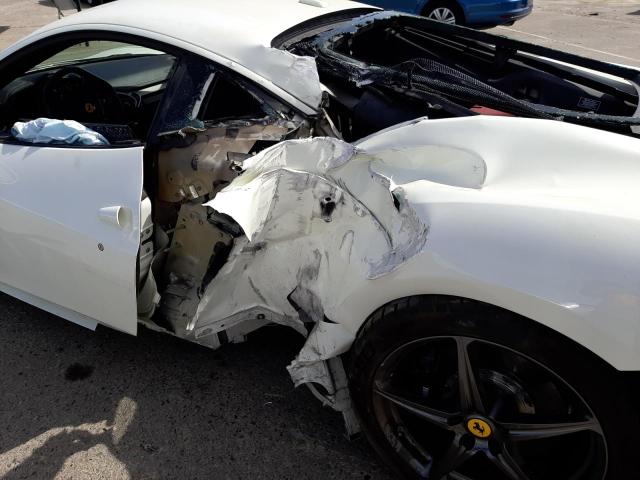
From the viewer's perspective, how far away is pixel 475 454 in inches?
70.7

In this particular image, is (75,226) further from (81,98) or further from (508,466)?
(508,466)

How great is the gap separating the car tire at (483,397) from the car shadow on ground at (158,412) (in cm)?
30

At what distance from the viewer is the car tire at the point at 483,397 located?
1458 millimetres

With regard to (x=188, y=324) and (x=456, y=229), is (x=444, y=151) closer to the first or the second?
(x=456, y=229)

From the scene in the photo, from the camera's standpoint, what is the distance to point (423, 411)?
1816 mm

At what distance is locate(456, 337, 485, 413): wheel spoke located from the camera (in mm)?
1673

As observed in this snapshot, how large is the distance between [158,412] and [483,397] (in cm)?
138

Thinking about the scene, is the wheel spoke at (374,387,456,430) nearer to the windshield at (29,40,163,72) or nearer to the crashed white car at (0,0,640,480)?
the crashed white car at (0,0,640,480)

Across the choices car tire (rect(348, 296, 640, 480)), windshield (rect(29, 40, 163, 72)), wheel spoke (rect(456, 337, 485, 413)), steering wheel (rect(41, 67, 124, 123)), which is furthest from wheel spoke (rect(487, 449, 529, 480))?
windshield (rect(29, 40, 163, 72))

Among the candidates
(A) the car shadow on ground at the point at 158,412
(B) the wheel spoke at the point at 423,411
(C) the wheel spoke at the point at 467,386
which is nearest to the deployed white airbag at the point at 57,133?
(A) the car shadow on ground at the point at 158,412

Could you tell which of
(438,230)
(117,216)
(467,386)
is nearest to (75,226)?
(117,216)

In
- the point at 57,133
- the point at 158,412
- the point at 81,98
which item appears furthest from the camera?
the point at 81,98

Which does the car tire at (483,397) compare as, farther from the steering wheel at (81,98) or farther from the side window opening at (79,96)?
the steering wheel at (81,98)

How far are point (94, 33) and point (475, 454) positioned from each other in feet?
7.69
